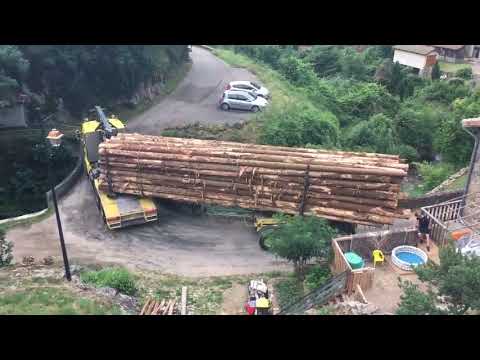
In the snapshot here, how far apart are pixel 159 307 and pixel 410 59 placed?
48.4 meters

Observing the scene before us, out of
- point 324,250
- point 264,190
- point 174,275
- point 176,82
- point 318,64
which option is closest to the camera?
point 324,250

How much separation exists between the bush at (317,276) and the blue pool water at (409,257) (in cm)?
237

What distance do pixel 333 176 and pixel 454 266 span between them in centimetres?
745

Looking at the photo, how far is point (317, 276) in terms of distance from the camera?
15891mm

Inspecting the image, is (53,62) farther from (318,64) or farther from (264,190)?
(318,64)

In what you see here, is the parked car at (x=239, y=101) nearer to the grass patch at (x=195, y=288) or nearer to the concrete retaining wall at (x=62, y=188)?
the concrete retaining wall at (x=62, y=188)

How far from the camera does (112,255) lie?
1820 centimetres

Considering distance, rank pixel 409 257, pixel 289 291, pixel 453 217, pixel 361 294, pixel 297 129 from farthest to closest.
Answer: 1. pixel 297 129
2. pixel 453 217
3. pixel 289 291
4. pixel 409 257
5. pixel 361 294

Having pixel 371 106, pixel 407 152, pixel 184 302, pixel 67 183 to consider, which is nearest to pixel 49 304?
pixel 184 302

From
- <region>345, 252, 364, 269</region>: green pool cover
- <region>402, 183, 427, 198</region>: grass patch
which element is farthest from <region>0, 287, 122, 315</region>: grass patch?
<region>402, 183, 427, 198</region>: grass patch

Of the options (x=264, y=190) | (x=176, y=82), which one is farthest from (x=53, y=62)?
(x=264, y=190)

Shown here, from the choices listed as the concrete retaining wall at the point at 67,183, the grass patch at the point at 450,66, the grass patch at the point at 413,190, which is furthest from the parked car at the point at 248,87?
the grass patch at the point at 450,66

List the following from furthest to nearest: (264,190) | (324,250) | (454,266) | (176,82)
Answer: (176,82) → (264,190) → (324,250) → (454,266)

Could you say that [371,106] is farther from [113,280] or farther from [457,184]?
[113,280]
